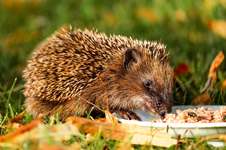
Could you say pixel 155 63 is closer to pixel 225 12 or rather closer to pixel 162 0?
pixel 225 12

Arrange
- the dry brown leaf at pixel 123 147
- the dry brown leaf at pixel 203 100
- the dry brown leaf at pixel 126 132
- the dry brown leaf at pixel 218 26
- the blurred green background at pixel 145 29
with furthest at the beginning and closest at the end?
the dry brown leaf at pixel 218 26, the blurred green background at pixel 145 29, the dry brown leaf at pixel 203 100, the dry brown leaf at pixel 126 132, the dry brown leaf at pixel 123 147

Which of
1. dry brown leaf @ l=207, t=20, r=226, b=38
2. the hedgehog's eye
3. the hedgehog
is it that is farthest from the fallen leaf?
dry brown leaf @ l=207, t=20, r=226, b=38

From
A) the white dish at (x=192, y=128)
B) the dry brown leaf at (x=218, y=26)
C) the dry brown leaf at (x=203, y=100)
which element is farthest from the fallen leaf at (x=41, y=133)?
the dry brown leaf at (x=218, y=26)

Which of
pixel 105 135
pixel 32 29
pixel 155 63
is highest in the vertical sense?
pixel 32 29

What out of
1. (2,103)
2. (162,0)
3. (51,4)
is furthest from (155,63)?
(51,4)

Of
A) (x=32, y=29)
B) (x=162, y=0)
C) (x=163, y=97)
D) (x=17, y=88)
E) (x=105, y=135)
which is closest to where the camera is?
(x=105, y=135)

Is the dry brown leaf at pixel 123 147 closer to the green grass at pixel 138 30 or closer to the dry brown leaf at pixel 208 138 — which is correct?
the dry brown leaf at pixel 208 138

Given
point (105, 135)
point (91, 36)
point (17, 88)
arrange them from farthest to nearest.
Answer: point (17, 88) → point (91, 36) → point (105, 135)

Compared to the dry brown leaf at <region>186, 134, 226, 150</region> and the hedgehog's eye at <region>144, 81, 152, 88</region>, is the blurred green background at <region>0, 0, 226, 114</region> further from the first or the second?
the dry brown leaf at <region>186, 134, 226, 150</region>
